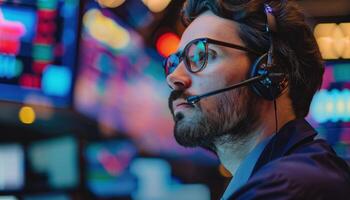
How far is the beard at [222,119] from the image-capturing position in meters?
1.06

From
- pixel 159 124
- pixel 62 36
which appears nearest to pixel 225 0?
pixel 62 36

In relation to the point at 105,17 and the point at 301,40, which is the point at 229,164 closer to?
the point at 301,40

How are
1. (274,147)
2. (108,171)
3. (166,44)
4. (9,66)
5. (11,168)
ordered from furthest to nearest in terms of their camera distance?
(166,44)
(108,171)
(11,168)
(9,66)
(274,147)

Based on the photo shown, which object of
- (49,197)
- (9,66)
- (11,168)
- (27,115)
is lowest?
(49,197)

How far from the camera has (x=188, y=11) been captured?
1.20 meters

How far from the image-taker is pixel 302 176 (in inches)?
31.9

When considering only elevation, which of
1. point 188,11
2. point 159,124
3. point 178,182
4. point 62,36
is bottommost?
point 178,182

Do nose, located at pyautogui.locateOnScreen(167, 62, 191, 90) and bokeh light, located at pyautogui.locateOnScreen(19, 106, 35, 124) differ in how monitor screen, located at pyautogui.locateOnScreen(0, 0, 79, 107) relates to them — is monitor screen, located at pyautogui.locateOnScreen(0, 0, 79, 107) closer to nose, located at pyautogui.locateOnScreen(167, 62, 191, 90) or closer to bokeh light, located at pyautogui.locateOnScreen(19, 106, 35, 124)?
bokeh light, located at pyautogui.locateOnScreen(19, 106, 35, 124)

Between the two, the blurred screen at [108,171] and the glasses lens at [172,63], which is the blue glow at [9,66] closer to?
the blurred screen at [108,171]

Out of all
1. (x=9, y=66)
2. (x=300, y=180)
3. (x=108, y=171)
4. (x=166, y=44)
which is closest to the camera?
(x=300, y=180)

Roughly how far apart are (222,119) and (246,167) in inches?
3.3

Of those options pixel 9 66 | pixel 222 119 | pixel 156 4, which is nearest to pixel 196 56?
pixel 222 119

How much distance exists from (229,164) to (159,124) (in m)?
2.13

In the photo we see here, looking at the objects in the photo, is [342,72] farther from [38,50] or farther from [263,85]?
[263,85]
